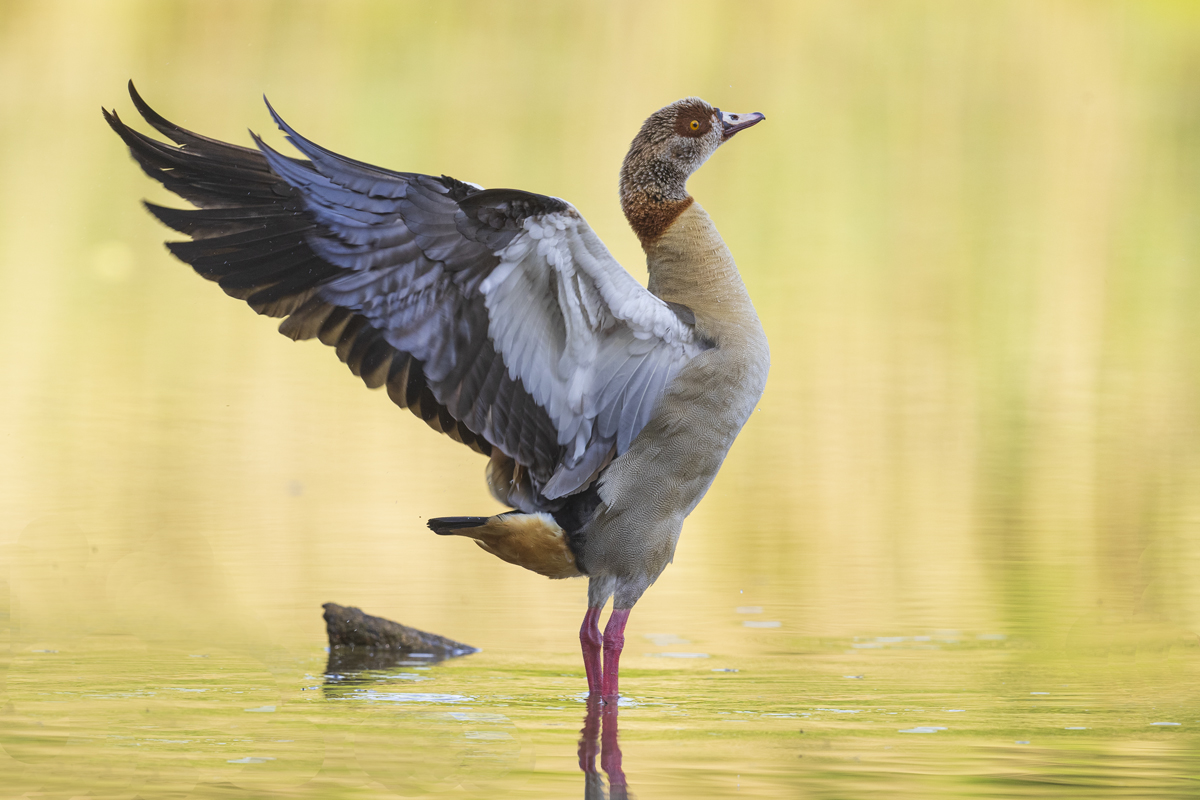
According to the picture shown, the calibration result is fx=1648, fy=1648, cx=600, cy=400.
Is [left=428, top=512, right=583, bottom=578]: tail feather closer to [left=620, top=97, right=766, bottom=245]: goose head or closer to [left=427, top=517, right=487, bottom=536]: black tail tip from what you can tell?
[left=427, top=517, right=487, bottom=536]: black tail tip

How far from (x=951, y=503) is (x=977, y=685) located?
13.1 feet

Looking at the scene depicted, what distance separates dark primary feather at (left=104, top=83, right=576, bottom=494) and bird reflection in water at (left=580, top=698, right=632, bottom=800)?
1.13m

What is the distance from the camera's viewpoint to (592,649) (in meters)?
6.70

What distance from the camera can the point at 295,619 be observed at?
764 cm

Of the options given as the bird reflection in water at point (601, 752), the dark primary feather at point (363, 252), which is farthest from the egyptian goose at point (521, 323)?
the bird reflection in water at point (601, 752)

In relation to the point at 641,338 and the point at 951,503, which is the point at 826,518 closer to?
the point at 951,503

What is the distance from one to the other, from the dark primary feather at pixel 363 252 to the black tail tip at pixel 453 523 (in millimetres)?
313

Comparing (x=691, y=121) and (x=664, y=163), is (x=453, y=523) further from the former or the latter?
(x=691, y=121)

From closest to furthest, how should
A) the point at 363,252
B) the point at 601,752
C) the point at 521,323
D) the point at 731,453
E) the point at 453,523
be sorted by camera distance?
the point at 601,752, the point at 363,252, the point at 521,323, the point at 453,523, the point at 731,453

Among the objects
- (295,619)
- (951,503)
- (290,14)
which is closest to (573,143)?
(290,14)

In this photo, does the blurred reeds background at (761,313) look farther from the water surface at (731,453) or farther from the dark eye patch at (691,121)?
the dark eye patch at (691,121)

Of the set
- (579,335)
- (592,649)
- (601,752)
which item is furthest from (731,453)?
(601,752)

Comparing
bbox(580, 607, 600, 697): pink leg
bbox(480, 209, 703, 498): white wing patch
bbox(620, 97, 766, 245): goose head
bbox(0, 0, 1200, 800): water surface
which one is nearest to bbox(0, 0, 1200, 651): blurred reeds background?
bbox(0, 0, 1200, 800): water surface

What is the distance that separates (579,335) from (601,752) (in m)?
1.68
